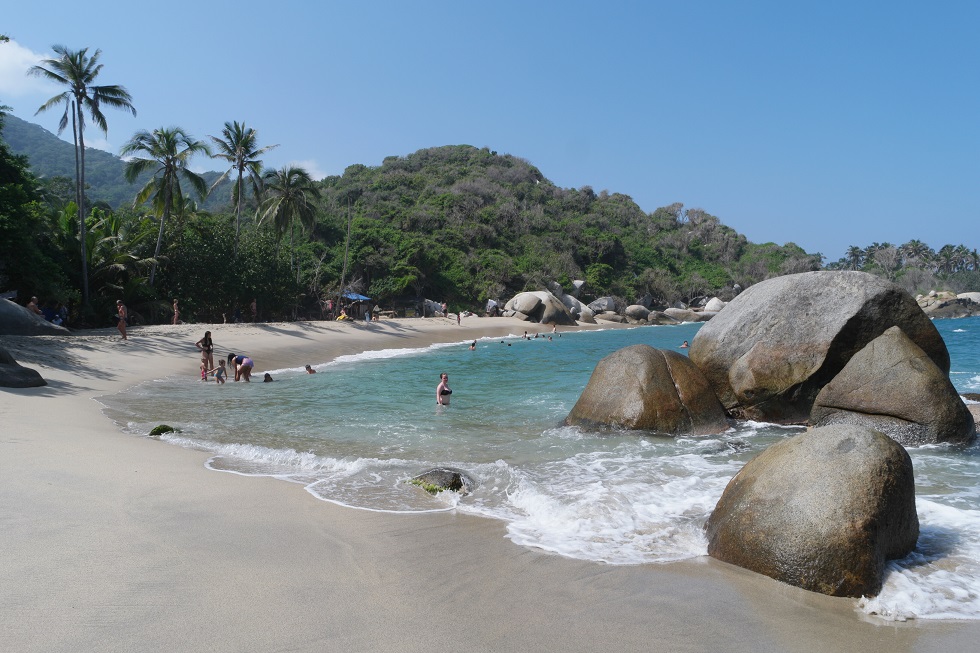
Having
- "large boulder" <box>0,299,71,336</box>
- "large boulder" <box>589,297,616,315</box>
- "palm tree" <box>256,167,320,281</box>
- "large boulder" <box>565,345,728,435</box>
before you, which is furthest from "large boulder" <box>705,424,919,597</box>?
"large boulder" <box>589,297,616,315</box>

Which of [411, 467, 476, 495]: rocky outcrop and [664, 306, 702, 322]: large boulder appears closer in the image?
[411, 467, 476, 495]: rocky outcrop

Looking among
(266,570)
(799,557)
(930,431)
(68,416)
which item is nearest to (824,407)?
(930,431)

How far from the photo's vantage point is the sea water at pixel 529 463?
18.0 feet

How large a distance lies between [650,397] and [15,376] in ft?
44.1

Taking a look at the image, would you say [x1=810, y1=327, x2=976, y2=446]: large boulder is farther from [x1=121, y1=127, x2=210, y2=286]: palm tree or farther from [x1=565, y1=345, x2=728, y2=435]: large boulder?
[x1=121, y1=127, x2=210, y2=286]: palm tree

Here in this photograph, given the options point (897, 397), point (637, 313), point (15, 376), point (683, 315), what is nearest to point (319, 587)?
point (897, 397)

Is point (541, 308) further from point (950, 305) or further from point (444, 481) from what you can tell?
point (950, 305)

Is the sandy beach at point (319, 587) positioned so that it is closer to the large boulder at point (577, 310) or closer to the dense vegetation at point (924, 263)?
the large boulder at point (577, 310)

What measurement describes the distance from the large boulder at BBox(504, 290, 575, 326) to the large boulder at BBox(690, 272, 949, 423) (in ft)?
131

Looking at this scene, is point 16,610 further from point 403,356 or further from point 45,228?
point 45,228

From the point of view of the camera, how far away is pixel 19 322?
19359mm

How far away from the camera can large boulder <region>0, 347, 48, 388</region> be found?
12.9 metres

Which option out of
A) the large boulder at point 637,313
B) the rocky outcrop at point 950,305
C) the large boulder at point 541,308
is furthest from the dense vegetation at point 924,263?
the large boulder at point 541,308

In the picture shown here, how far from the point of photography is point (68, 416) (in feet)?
35.7
